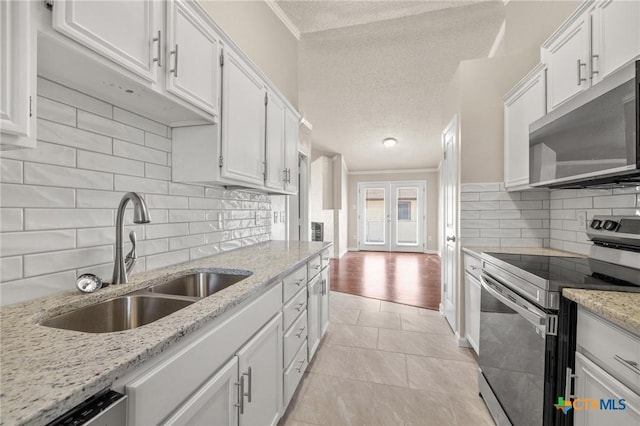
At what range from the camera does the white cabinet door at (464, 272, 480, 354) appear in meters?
2.22

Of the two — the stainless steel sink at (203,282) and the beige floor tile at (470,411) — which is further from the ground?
the stainless steel sink at (203,282)

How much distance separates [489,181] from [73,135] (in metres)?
2.91

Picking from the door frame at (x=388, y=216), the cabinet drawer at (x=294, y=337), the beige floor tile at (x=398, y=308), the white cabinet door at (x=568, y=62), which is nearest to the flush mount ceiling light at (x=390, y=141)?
the door frame at (x=388, y=216)

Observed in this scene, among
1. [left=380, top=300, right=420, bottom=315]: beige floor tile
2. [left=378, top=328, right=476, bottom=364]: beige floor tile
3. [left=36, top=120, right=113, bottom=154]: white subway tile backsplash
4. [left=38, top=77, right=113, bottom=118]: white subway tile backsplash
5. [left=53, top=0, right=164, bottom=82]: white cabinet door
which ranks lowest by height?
[left=378, top=328, right=476, bottom=364]: beige floor tile

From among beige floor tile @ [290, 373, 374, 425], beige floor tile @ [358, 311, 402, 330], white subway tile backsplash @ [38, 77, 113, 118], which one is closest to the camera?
white subway tile backsplash @ [38, 77, 113, 118]

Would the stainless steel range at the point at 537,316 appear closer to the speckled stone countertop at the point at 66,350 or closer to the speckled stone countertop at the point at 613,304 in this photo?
the speckled stone countertop at the point at 613,304

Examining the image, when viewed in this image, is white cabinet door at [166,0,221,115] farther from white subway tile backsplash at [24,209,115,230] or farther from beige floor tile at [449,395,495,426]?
beige floor tile at [449,395,495,426]

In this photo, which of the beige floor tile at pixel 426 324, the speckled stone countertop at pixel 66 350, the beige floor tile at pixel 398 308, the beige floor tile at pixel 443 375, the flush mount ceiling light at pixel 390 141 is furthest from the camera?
the flush mount ceiling light at pixel 390 141

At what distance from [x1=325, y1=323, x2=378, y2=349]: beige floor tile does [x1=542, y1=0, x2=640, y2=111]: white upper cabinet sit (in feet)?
7.65

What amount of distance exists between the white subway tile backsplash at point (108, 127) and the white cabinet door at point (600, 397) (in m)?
2.07

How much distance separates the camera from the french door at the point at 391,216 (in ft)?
26.1

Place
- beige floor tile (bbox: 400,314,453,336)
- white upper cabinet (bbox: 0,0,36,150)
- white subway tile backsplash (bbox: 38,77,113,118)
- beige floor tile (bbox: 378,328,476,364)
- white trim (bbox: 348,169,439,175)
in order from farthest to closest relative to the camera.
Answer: white trim (bbox: 348,169,439,175)
beige floor tile (bbox: 400,314,453,336)
beige floor tile (bbox: 378,328,476,364)
white subway tile backsplash (bbox: 38,77,113,118)
white upper cabinet (bbox: 0,0,36,150)

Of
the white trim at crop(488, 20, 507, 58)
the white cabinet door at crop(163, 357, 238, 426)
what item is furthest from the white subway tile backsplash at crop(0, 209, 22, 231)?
the white trim at crop(488, 20, 507, 58)

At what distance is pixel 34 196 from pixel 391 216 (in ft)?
25.6
